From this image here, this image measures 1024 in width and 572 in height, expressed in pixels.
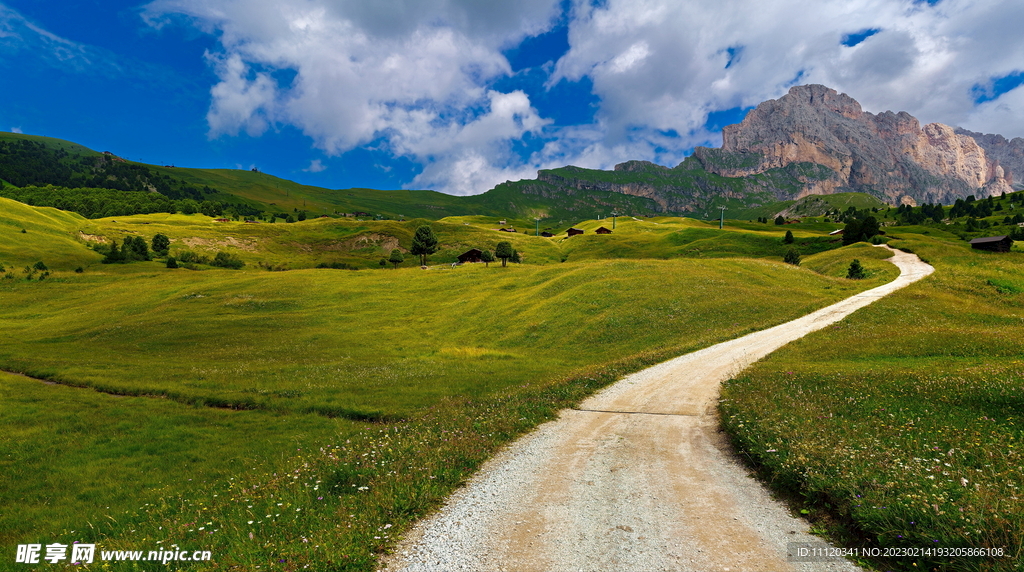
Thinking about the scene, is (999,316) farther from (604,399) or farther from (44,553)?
(44,553)

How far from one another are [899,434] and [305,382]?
28.4m

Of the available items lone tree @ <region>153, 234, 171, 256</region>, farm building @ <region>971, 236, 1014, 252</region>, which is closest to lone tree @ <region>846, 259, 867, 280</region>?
farm building @ <region>971, 236, 1014, 252</region>

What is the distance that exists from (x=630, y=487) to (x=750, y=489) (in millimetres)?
2672

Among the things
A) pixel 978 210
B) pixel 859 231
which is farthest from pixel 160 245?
pixel 978 210

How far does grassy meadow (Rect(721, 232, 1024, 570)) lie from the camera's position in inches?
263

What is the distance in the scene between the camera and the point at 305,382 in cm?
2733

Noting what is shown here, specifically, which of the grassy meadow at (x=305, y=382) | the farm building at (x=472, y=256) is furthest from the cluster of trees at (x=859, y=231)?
the farm building at (x=472, y=256)

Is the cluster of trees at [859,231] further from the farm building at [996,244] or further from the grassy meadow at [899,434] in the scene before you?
the grassy meadow at [899,434]

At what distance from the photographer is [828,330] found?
101 feet

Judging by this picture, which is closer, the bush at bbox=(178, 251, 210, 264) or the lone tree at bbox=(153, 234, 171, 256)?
the bush at bbox=(178, 251, 210, 264)

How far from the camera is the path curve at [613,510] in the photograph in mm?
7074

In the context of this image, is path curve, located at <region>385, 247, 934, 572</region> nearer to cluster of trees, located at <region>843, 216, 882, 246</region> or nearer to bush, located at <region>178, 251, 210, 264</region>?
cluster of trees, located at <region>843, 216, 882, 246</region>

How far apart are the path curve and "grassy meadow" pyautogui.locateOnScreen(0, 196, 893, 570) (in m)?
0.96

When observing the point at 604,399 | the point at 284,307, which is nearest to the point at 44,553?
the point at 604,399
